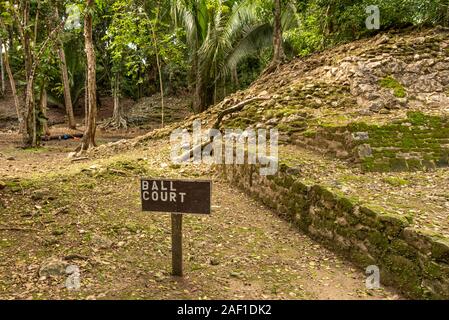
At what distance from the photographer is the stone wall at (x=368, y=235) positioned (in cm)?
343

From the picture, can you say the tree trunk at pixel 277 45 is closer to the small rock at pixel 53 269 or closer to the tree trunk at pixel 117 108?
the small rock at pixel 53 269

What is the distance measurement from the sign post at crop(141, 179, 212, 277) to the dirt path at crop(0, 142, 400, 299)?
0.76 m

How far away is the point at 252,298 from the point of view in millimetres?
3625

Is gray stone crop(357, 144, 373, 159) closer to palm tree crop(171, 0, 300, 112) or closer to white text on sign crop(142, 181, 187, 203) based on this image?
white text on sign crop(142, 181, 187, 203)

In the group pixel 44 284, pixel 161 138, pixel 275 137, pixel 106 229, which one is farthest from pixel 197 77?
pixel 44 284

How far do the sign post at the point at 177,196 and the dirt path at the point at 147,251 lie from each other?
2.50ft

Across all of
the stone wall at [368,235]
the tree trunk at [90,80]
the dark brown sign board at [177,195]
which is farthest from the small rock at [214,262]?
the tree trunk at [90,80]

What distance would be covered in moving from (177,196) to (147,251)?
1.17 m

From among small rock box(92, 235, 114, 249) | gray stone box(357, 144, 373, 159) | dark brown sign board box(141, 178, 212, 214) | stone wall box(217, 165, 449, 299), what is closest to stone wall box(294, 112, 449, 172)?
gray stone box(357, 144, 373, 159)

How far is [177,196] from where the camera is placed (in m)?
3.59

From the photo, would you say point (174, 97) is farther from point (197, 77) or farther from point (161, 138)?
point (161, 138)

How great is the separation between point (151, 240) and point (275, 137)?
13.5 ft

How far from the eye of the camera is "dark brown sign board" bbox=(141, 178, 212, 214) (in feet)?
11.6

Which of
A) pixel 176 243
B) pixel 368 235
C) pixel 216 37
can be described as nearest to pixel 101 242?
pixel 176 243
